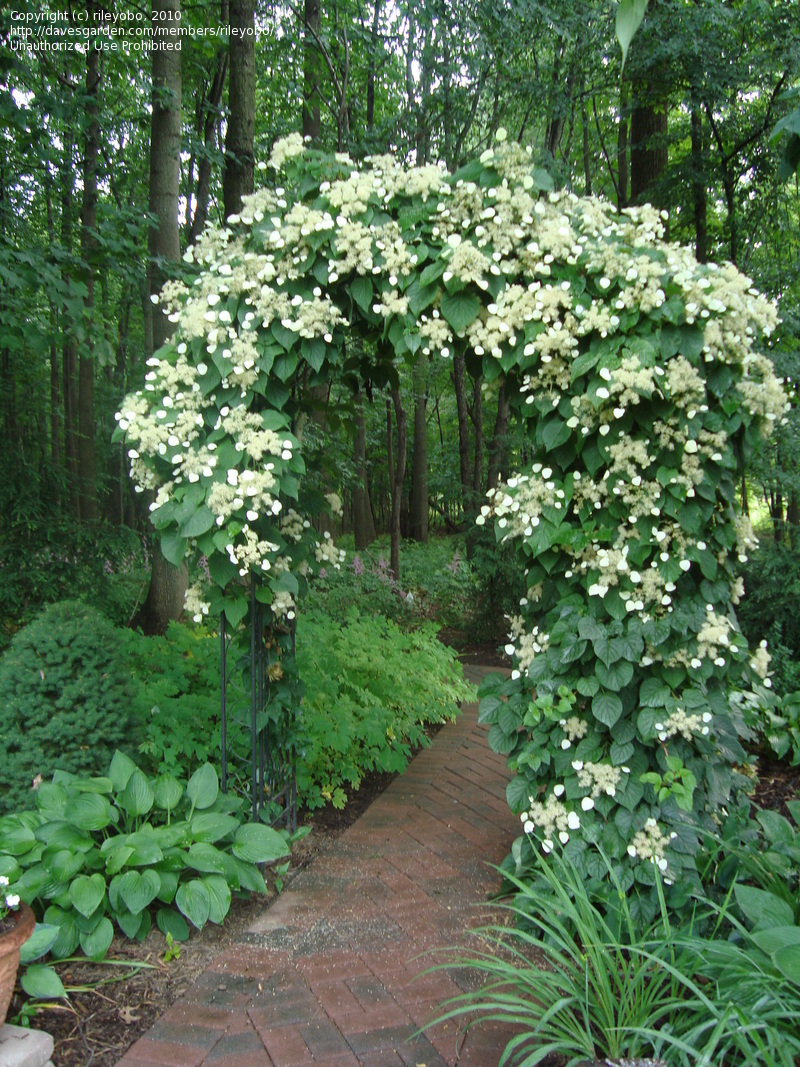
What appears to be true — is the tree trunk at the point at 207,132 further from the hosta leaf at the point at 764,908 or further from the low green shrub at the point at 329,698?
the hosta leaf at the point at 764,908

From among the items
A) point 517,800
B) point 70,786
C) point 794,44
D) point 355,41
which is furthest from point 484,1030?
point 355,41

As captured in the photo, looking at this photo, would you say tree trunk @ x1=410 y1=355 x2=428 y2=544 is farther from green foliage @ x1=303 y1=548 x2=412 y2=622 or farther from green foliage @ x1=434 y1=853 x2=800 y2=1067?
green foliage @ x1=434 y1=853 x2=800 y2=1067

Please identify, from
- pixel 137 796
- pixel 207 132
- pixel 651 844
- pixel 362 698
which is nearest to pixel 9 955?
pixel 137 796

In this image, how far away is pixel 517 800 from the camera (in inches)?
102

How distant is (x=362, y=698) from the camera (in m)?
4.15

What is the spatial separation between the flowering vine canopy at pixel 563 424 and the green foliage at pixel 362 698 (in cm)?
124

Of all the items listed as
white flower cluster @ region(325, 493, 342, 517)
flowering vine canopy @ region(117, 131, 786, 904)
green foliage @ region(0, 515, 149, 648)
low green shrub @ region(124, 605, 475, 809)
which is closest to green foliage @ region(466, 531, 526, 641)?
low green shrub @ region(124, 605, 475, 809)

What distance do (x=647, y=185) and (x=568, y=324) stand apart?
17.9ft

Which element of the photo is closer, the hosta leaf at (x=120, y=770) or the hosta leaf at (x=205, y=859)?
the hosta leaf at (x=205, y=859)

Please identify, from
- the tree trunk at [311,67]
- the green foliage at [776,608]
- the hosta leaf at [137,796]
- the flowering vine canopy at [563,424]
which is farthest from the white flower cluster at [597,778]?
the tree trunk at [311,67]

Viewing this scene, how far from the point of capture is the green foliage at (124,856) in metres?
2.33

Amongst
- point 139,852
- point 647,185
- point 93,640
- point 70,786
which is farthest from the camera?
point 647,185

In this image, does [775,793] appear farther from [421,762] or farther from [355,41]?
[355,41]

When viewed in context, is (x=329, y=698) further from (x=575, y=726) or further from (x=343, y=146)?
(x=343, y=146)
